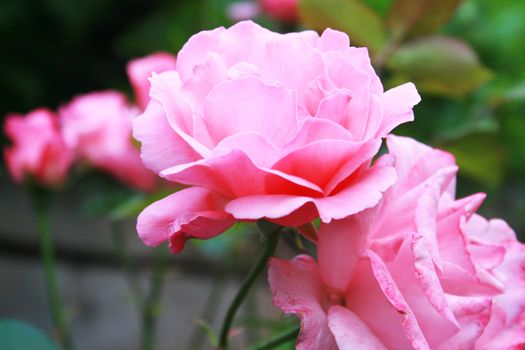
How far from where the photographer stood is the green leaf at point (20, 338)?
33cm

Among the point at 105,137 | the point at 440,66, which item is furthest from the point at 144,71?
the point at 440,66

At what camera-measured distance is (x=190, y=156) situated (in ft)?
0.78

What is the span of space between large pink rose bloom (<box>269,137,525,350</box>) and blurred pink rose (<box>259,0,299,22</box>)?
15.0 inches

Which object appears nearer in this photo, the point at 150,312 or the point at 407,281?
the point at 407,281

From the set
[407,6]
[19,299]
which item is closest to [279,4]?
[407,6]

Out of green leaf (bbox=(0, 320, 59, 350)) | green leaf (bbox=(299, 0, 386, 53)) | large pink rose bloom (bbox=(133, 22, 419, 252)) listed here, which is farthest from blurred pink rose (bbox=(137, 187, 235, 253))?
green leaf (bbox=(299, 0, 386, 53))

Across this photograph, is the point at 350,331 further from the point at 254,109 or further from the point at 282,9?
the point at 282,9

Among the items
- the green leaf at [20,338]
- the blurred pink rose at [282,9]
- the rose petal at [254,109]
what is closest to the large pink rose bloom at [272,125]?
the rose petal at [254,109]

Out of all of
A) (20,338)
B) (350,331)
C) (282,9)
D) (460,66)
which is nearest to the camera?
(350,331)

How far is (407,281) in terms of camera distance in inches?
9.3

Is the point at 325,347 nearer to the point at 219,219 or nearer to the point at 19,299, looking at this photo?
the point at 219,219

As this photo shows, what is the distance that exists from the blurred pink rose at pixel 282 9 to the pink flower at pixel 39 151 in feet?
0.73

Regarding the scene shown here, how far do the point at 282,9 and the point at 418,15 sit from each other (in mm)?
178

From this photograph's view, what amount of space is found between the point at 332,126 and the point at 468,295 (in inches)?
3.3
